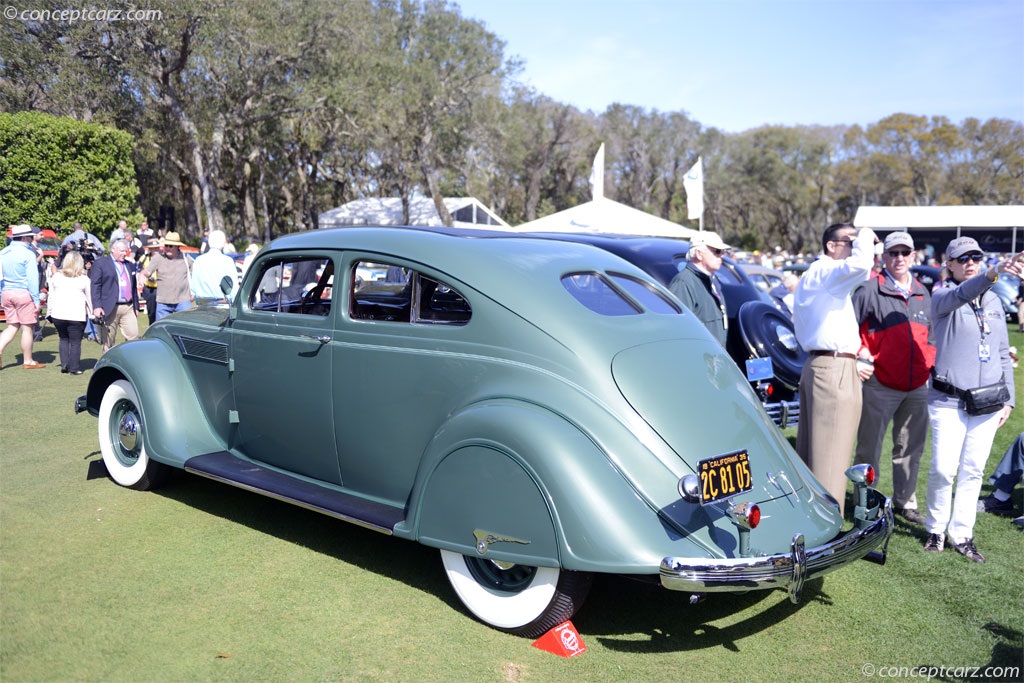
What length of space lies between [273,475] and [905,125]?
60.1m

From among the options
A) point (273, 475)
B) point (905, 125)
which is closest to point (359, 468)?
point (273, 475)

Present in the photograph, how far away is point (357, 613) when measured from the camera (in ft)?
13.1

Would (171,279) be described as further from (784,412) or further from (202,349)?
(784,412)

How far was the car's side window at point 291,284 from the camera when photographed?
16.6ft

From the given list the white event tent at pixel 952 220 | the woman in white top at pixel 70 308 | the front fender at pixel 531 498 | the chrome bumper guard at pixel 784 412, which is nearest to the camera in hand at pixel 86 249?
the woman in white top at pixel 70 308

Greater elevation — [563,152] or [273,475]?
[563,152]

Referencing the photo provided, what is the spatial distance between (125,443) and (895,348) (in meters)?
5.49

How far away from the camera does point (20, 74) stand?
21.9 meters

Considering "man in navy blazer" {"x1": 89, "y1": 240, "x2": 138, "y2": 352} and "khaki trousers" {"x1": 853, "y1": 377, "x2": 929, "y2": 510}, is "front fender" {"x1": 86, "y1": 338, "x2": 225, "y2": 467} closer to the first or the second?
"khaki trousers" {"x1": 853, "y1": 377, "x2": 929, "y2": 510}

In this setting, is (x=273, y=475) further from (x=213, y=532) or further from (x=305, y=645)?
(x=305, y=645)

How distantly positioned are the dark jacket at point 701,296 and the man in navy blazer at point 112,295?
7.84 m

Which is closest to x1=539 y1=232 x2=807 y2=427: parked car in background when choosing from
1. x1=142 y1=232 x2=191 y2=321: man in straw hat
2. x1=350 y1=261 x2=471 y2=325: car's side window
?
x1=350 y1=261 x2=471 y2=325: car's side window

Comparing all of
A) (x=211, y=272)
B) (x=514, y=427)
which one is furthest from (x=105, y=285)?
(x=514, y=427)

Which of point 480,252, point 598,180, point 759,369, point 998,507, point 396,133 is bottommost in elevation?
point 998,507
